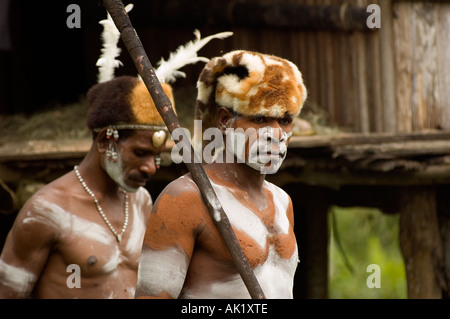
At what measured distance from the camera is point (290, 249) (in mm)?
3271

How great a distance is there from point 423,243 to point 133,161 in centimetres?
315

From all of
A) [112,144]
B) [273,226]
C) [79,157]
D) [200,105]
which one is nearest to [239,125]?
[200,105]

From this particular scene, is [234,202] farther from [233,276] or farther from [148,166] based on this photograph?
[148,166]

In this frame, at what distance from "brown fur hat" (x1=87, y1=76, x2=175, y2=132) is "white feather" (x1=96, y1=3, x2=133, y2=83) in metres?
0.13

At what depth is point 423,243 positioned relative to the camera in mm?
6508

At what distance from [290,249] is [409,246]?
3570 mm

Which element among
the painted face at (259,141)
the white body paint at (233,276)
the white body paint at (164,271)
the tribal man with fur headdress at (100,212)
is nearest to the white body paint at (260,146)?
the painted face at (259,141)

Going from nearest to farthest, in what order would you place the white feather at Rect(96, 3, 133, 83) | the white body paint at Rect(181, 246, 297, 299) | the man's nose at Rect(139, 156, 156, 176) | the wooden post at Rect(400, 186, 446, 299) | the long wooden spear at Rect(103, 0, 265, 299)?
the long wooden spear at Rect(103, 0, 265, 299), the white body paint at Rect(181, 246, 297, 299), the white feather at Rect(96, 3, 133, 83), the man's nose at Rect(139, 156, 156, 176), the wooden post at Rect(400, 186, 446, 299)

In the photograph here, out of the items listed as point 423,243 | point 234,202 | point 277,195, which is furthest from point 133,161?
point 423,243

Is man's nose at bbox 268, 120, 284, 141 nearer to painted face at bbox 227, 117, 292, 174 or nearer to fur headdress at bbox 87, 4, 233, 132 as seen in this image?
painted face at bbox 227, 117, 292, 174

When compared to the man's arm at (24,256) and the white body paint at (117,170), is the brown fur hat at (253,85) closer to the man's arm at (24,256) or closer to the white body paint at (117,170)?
the white body paint at (117,170)

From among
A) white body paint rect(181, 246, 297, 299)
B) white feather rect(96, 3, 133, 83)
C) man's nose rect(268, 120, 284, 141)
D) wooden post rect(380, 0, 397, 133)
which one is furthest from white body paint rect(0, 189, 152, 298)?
wooden post rect(380, 0, 397, 133)

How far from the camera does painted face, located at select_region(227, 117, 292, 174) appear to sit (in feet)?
10.3
